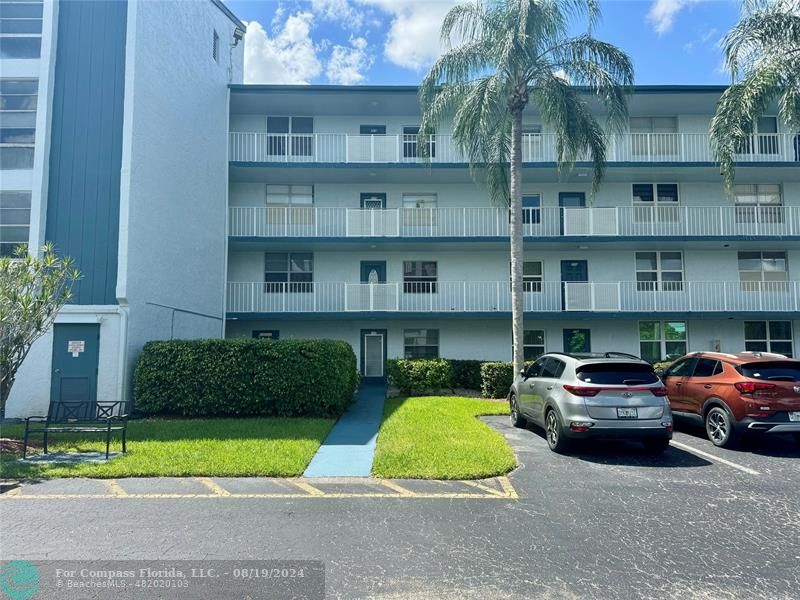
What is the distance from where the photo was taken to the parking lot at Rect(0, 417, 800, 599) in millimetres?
3822

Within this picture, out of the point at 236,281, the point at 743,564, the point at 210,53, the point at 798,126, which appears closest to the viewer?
the point at 743,564

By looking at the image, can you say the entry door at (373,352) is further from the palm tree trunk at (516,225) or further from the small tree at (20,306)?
the small tree at (20,306)

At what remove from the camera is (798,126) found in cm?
1237

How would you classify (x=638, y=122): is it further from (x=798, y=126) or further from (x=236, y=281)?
(x=236, y=281)

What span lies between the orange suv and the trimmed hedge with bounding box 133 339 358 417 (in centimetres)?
778

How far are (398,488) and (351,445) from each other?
251cm

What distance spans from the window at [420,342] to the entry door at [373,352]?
88 cm

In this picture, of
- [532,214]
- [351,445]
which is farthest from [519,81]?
[351,445]

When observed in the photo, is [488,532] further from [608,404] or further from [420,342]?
[420,342]

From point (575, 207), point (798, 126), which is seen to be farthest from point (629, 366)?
point (575, 207)

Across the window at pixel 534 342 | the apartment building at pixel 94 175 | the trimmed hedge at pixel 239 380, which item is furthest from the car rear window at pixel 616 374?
the apartment building at pixel 94 175

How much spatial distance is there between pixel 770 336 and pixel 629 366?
46.1ft

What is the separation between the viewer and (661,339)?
57.2ft

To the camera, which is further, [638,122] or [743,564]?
[638,122]
